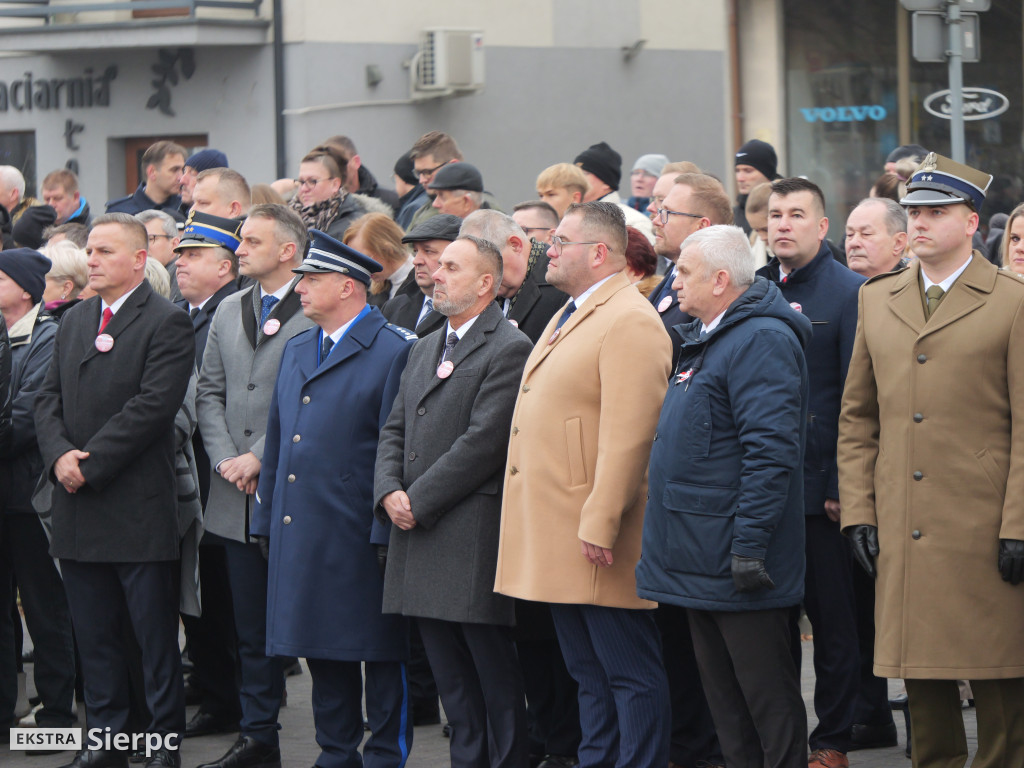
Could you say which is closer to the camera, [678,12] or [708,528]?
[708,528]

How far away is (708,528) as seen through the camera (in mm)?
5301

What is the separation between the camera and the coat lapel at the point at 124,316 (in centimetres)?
666

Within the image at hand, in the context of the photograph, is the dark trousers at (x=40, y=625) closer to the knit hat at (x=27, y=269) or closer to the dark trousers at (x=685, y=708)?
the knit hat at (x=27, y=269)

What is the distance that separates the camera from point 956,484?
524 cm

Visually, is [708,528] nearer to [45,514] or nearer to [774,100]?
[45,514]

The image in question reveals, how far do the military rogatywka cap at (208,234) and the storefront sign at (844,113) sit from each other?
983cm

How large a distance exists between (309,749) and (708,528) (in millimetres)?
2617

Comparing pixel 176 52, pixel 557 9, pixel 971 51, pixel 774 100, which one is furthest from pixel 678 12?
pixel 971 51

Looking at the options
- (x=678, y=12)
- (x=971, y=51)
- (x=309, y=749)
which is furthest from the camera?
(x=678, y=12)

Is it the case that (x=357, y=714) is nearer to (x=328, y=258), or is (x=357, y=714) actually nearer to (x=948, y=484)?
(x=328, y=258)

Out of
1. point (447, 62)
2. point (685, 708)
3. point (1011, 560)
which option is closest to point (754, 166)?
point (685, 708)

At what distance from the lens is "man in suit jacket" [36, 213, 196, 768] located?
6520 millimetres

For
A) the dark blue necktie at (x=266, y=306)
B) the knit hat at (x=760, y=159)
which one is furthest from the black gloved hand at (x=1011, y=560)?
the knit hat at (x=760, y=159)

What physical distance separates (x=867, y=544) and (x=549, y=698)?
1.72 meters
